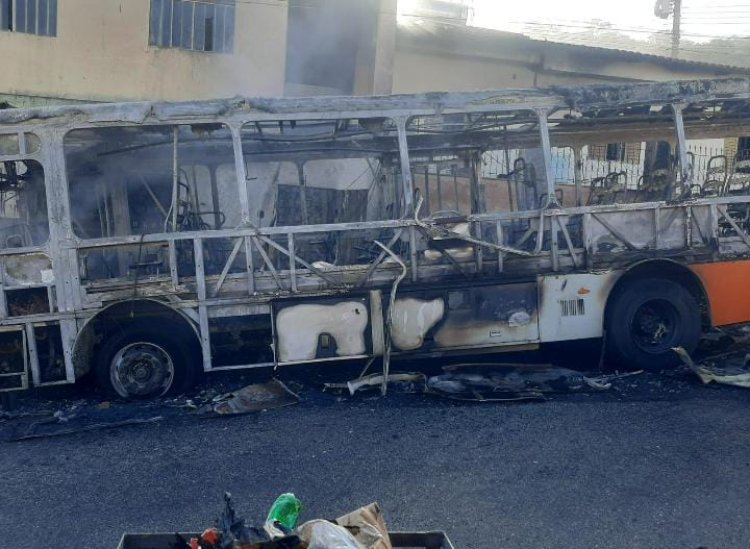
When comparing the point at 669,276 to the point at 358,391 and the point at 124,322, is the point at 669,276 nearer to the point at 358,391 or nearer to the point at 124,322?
the point at 358,391

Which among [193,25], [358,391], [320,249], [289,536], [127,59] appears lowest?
[358,391]

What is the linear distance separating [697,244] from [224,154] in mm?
4864

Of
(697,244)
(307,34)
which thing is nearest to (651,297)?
(697,244)

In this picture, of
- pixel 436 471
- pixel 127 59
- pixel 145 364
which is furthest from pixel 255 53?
pixel 436 471

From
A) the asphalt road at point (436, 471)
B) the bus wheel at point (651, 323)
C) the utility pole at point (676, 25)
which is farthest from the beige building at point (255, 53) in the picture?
the bus wheel at point (651, 323)

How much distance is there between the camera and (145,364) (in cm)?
743

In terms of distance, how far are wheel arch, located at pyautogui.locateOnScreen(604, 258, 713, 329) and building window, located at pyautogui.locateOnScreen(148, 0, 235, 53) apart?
10.3m

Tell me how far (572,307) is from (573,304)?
0.03m

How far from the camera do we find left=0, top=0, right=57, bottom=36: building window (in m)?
14.7

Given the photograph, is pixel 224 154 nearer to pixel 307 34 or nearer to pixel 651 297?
pixel 651 297

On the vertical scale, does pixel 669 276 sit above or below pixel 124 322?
above

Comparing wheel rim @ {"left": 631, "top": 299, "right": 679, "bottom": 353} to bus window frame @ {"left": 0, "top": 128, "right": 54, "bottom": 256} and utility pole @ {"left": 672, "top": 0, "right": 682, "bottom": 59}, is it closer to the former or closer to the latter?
bus window frame @ {"left": 0, "top": 128, "right": 54, "bottom": 256}

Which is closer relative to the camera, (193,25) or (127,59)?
(127,59)

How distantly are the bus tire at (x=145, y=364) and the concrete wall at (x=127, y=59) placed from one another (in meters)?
8.97
